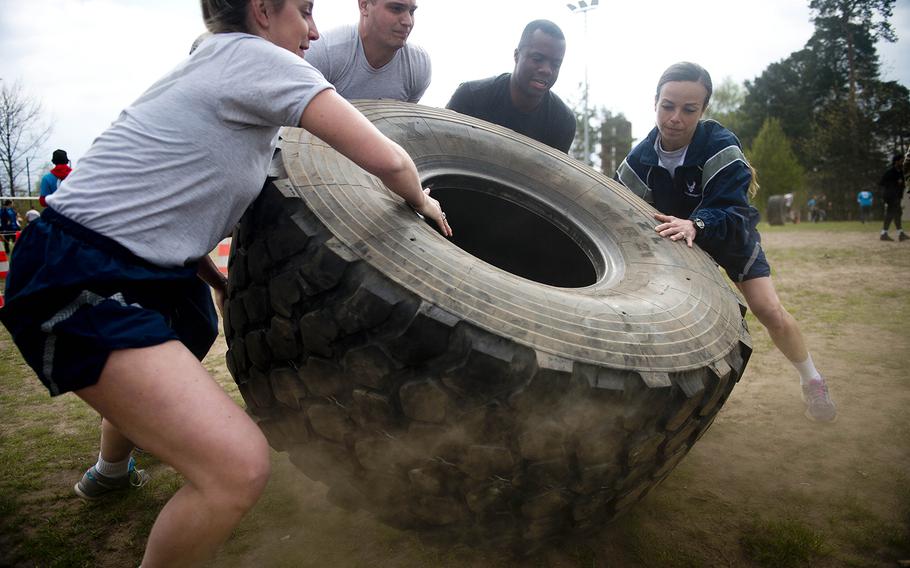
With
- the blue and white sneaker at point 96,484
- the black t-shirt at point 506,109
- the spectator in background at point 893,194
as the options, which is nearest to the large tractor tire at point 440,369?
the blue and white sneaker at point 96,484

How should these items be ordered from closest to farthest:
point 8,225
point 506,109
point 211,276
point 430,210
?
point 430,210
point 211,276
point 506,109
point 8,225

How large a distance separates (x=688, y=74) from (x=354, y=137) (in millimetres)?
2151

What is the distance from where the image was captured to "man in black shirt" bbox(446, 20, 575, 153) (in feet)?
12.2

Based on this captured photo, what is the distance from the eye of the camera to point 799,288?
20.8ft

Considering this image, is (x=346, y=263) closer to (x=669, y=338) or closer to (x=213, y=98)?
(x=213, y=98)

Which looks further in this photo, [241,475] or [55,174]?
[55,174]

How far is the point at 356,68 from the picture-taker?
2936 mm

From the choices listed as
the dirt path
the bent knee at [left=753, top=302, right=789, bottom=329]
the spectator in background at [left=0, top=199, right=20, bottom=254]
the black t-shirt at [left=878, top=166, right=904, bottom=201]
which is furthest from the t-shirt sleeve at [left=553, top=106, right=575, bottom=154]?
the spectator in background at [left=0, top=199, right=20, bottom=254]

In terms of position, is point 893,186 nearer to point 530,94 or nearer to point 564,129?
point 564,129

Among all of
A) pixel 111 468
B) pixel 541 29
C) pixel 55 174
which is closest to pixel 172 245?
pixel 111 468

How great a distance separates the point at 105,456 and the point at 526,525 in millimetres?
1653

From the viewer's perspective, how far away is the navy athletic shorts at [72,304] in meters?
1.27

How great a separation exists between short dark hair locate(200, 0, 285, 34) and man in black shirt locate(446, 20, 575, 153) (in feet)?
8.23

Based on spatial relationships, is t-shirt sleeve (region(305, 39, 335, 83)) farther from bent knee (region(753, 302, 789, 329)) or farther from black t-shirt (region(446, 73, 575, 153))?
bent knee (region(753, 302, 789, 329))
